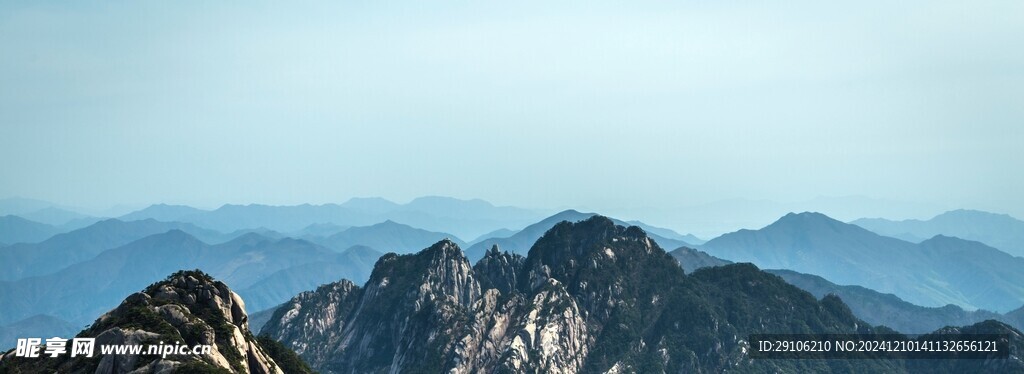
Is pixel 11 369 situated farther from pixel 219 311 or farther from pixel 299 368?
pixel 299 368

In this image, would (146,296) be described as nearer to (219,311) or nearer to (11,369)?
(219,311)

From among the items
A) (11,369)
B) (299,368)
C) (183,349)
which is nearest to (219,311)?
(183,349)

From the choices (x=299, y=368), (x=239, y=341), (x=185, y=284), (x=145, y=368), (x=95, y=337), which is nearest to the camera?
(x=145, y=368)

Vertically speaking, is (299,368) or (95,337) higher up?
(95,337)

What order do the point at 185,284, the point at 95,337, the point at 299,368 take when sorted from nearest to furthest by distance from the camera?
the point at 95,337
the point at 185,284
the point at 299,368

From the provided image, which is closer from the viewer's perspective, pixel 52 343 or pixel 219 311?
pixel 52 343

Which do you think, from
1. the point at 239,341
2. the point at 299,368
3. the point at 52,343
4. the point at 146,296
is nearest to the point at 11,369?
the point at 52,343
